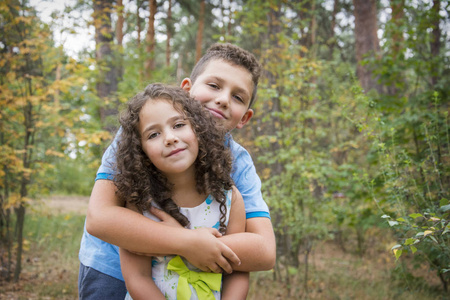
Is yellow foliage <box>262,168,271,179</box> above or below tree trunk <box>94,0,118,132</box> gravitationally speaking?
below

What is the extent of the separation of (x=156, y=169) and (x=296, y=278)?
4.72 meters

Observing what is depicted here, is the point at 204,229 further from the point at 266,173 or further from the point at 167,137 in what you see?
the point at 266,173

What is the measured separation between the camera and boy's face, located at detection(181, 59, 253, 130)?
1844 mm

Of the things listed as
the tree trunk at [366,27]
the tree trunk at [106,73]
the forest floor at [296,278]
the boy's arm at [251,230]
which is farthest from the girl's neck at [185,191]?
the tree trunk at [366,27]

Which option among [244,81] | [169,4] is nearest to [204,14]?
[169,4]

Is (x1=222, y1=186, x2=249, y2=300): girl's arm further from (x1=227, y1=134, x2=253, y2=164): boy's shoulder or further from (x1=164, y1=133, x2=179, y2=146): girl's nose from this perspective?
(x1=164, y1=133, x2=179, y2=146): girl's nose

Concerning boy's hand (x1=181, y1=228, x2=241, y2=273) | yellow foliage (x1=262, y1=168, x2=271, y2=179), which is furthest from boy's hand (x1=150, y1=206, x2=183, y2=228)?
yellow foliage (x1=262, y1=168, x2=271, y2=179)

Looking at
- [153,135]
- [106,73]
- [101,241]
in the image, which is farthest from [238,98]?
[106,73]

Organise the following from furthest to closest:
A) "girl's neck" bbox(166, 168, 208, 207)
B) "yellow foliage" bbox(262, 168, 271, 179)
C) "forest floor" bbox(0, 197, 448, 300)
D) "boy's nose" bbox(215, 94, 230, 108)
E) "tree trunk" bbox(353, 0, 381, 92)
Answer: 1. "tree trunk" bbox(353, 0, 381, 92)
2. "yellow foliage" bbox(262, 168, 271, 179)
3. "forest floor" bbox(0, 197, 448, 300)
4. "boy's nose" bbox(215, 94, 230, 108)
5. "girl's neck" bbox(166, 168, 208, 207)

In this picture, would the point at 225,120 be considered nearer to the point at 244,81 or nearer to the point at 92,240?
the point at 244,81

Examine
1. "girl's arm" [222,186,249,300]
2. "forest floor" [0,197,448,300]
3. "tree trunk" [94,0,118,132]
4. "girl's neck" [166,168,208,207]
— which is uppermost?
"tree trunk" [94,0,118,132]

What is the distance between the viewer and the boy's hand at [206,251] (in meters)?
1.37

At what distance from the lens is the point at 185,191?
5.25 feet

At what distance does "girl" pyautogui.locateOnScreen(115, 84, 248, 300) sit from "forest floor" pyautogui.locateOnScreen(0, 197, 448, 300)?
9.39ft
